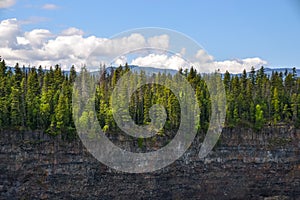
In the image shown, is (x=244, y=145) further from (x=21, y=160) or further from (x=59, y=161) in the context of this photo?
(x=21, y=160)

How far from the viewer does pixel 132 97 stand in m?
65.3

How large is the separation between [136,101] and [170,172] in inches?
400

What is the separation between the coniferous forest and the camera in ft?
193

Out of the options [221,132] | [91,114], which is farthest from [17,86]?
[221,132]

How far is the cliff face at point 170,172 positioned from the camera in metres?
55.2

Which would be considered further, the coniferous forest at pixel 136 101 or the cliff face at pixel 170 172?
the coniferous forest at pixel 136 101

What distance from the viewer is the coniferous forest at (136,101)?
58969 mm

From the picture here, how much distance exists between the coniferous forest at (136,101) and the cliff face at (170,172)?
204cm

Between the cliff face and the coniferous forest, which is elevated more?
the coniferous forest

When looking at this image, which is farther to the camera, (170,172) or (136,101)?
(136,101)

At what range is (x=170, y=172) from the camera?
202ft

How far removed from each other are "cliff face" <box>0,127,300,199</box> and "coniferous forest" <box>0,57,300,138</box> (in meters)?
2.04

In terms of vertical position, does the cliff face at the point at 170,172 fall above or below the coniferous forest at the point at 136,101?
below

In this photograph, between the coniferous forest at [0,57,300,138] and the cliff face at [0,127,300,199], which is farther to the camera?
the coniferous forest at [0,57,300,138]
